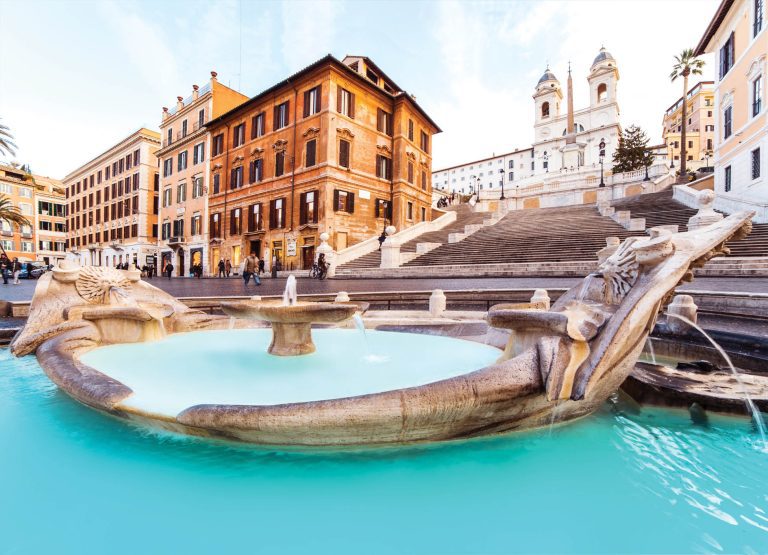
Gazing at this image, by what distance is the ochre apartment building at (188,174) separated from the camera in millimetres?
34500

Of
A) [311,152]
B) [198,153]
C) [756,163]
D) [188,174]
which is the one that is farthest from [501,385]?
[188,174]

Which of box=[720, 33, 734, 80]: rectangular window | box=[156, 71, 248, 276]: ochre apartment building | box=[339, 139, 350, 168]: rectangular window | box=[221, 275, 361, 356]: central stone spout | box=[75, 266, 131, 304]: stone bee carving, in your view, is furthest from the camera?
box=[156, 71, 248, 276]: ochre apartment building

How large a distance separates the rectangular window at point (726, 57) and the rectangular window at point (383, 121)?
2189cm

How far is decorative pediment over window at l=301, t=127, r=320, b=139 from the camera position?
26672 mm

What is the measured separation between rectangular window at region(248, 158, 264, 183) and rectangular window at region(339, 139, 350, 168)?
779 cm

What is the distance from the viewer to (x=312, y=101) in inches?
1072

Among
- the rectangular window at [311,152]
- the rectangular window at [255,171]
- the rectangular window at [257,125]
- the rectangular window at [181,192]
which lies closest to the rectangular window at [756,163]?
the rectangular window at [311,152]

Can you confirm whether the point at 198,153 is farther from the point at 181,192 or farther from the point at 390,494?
the point at 390,494

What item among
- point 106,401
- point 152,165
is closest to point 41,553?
point 106,401

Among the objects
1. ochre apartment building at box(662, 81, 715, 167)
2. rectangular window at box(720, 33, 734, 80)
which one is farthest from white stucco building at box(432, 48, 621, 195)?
rectangular window at box(720, 33, 734, 80)

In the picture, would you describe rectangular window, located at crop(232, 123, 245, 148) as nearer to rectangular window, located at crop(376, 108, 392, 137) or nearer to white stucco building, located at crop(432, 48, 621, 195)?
rectangular window, located at crop(376, 108, 392, 137)

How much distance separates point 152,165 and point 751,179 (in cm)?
5243

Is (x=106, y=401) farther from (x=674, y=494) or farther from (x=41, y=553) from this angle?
(x=674, y=494)

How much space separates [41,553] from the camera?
1.46 m
